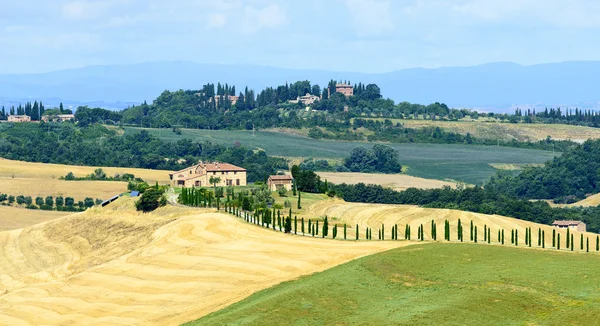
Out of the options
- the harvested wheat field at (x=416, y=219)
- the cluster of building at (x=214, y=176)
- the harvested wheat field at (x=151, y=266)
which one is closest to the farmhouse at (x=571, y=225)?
the harvested wheat field at (x=416, y=219)

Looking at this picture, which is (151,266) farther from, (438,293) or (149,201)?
(149,201)

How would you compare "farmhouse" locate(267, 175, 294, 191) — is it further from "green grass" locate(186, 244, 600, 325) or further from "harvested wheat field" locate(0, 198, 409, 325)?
"green grass" locate(186, 244, 600, 325)

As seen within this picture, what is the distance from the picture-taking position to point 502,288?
60125 mm

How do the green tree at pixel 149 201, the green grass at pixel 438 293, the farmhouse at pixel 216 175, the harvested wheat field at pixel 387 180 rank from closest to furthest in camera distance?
the green grass at pixel 438 293, the green tree at pixel 149 201, the farmhouse at pixel 216 175, the harvested wheat field at pixel 387 180

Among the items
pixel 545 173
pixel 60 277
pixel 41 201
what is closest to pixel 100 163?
pixel 41 201

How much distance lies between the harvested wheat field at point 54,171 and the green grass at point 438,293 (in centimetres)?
10069

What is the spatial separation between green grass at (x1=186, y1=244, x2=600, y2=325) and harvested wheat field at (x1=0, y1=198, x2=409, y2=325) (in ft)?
17.4

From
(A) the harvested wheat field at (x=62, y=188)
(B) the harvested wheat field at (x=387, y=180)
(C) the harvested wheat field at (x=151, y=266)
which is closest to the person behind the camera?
(C) the harvested wheat field at (x=151, y=266)

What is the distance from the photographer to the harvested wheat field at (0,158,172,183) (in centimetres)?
17475

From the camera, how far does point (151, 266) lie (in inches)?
3327

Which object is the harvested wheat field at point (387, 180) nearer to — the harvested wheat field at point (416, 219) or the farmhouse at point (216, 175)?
the farmhouse at point (216, 175)

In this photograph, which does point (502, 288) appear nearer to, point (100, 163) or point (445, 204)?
point (445, 204)

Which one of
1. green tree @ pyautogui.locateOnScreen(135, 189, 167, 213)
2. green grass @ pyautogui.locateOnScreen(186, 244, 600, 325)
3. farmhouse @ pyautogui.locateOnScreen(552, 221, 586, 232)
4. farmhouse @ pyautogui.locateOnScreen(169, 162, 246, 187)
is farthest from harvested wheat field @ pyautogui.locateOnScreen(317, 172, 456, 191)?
green grass @ pyautogui.locateOnScreen(186, 244, 600, 325)

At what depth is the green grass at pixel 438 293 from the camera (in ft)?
180
